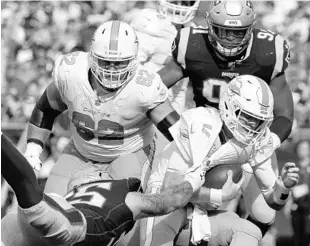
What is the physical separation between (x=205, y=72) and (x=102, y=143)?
0.94 metres

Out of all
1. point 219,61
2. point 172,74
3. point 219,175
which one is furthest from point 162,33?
point 219,175

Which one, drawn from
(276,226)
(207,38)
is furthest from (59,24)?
(207,38)

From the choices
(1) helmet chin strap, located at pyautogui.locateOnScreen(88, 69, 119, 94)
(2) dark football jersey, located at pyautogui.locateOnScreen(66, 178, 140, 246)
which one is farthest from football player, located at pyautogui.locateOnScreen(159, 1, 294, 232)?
(2) dark football jersey, located at pyautogui.locateOnScreen(66, 178, 140, 246)

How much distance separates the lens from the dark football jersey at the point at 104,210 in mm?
4879

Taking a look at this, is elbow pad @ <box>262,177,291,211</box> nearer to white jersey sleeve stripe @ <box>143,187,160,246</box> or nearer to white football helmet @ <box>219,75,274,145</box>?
white football helmet @ <box>219,75,274,145</box>

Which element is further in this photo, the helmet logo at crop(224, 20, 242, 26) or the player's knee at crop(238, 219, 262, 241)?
the helmet logo at crop(224, 20, 242, 26)

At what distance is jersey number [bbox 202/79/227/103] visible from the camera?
6500mm

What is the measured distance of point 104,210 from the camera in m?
4.91

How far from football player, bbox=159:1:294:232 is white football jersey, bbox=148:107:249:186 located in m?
0.74

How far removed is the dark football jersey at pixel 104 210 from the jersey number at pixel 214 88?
1.63 metres

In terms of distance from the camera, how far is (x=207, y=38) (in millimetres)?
6555

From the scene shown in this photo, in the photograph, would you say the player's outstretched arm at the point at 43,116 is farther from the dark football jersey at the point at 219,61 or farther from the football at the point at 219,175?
the football at the point at 219,175

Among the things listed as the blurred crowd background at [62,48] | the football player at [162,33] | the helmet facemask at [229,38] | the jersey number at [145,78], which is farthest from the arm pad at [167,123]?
the blurred crowd background at [62,48]

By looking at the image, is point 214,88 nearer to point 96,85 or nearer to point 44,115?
point 96,85
